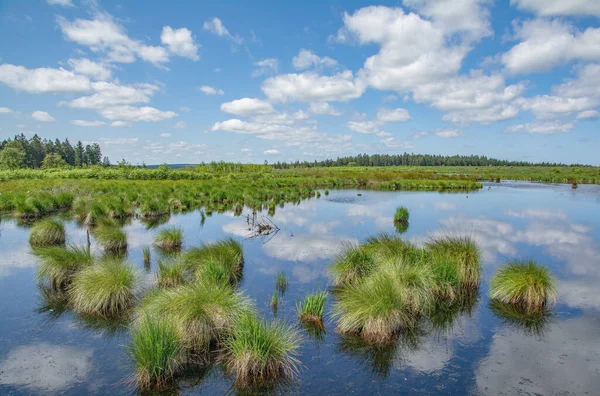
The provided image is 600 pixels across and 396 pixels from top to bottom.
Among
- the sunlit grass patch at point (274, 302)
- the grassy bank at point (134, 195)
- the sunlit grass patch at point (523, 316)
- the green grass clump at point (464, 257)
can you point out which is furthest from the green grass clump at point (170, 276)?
the grassy bank at point (134, 195)

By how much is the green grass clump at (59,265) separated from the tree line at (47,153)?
81.1 meters

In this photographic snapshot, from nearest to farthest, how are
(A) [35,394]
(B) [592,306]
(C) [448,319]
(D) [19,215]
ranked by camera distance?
(A) [35,394] → (C) [448,319] → (B) [592,306] → (D) [19,215]

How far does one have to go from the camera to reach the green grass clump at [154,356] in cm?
645

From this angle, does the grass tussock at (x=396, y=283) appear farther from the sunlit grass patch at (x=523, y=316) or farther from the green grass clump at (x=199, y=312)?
the green grass clump at (x=199, y=312)

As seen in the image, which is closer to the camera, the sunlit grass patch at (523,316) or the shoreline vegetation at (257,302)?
the shoreline vegetation at (257,302)

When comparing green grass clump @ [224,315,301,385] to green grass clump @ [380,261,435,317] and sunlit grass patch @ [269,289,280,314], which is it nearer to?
sunlit grass patch @ [269,289,280,314]

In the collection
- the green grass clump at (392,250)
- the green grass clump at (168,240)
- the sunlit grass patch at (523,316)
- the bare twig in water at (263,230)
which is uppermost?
the green grass clump at (392,250)

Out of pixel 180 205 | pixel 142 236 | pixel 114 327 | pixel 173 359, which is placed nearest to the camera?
pixel 173 359

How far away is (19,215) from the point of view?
24719 millimetres

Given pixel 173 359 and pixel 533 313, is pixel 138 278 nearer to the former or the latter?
pixel 173 359

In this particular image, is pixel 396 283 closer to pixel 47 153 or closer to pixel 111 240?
pixel 111 240

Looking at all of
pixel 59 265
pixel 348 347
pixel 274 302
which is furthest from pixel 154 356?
pixel 59 265

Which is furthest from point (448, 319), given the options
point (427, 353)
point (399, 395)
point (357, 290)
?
point (399, 395)

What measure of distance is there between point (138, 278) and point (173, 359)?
4856 mm
